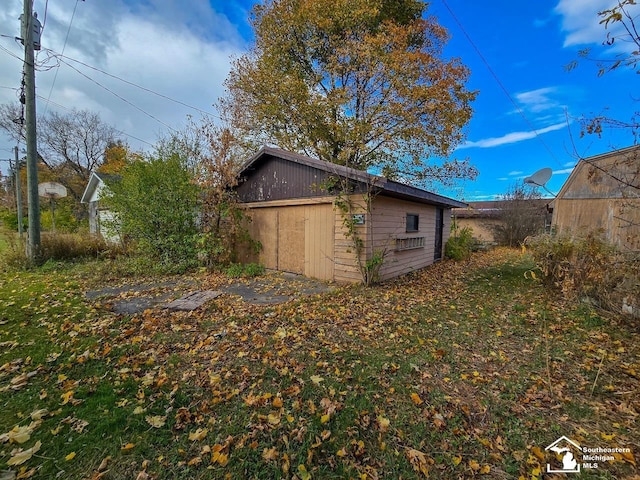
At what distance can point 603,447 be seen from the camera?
1.86 meters

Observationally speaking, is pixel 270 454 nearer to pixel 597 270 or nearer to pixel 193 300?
pixel 193 300

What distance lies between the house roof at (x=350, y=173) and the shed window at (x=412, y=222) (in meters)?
0.46

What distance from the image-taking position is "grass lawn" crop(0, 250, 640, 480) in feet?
5.74

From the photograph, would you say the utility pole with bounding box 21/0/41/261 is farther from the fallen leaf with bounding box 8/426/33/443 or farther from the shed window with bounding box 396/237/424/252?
the shed window with bounding box 396/237/424/252

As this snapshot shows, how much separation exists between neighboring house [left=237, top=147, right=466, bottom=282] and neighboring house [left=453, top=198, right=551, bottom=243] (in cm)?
641

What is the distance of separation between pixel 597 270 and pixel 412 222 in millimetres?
4674

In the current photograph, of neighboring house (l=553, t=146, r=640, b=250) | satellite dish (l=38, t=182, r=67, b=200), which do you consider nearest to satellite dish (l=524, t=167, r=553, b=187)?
neighboring house (l=553, t=146, r=640, b=250)

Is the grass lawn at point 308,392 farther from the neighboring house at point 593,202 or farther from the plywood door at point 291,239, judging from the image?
the neighboring house at point 593,202

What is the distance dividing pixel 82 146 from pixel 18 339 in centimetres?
2732

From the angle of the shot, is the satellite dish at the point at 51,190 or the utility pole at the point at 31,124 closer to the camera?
the utility pole at the point at 31,124

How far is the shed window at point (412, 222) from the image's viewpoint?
7920 mm

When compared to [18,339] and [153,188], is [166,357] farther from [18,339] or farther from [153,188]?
[153,188]

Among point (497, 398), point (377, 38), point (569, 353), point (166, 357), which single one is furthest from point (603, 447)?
point (377, 38)

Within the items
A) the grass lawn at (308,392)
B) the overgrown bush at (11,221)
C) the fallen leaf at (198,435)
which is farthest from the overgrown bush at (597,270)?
the overgrown bush at (11,221)
